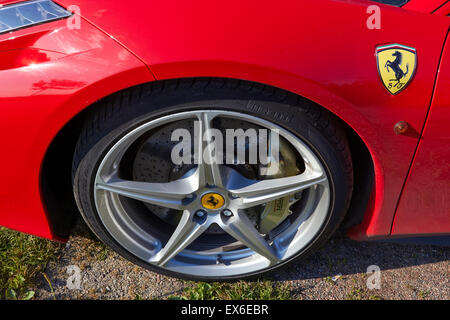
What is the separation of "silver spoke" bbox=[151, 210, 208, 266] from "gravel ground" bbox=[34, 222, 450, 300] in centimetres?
22

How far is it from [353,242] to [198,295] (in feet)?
2.89

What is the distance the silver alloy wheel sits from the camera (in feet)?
4.98

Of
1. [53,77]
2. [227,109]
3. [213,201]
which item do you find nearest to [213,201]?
[213,201]

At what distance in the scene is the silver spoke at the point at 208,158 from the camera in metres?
1.45

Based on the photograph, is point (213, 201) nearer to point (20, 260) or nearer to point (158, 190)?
point (158, 190)

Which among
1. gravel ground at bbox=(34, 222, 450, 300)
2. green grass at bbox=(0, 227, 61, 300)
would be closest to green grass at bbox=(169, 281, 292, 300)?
gravel ground at bbox=(34, 222, 450, 300)

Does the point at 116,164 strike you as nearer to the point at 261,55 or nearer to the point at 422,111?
the point at 261,55

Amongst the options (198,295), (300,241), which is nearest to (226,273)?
(198,295)

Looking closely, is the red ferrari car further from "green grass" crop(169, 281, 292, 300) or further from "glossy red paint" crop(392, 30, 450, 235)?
"green grass" crop(169, 281, 292, 300)

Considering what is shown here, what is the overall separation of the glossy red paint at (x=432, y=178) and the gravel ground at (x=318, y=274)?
0.37 m

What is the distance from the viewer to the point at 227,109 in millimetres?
1398

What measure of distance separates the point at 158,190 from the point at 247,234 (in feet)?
1.44

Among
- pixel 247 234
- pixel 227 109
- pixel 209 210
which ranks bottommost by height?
pixel 247 234

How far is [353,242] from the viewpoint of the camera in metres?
2.10
